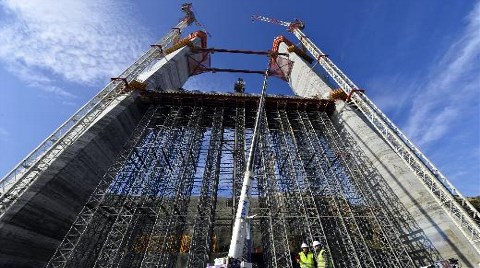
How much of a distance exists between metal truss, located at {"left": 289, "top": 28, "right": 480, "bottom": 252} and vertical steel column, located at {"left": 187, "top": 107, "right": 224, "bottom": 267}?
12368 mm

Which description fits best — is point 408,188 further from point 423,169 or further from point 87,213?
point 87,213

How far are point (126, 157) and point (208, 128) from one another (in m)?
9.81

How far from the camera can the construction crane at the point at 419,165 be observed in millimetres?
16344

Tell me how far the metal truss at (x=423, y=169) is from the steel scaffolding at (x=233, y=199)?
2.37 metres

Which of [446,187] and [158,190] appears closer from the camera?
[446,187]

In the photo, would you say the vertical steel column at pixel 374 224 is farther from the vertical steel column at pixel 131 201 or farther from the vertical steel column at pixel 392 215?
the vertical steel column at pixel 131 201

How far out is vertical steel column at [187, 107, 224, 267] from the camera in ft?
62.4

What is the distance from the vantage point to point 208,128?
3145cm

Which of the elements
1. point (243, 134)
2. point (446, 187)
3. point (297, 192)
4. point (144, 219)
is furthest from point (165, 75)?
point (446, 187)

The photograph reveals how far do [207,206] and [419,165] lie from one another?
1357 centimetres

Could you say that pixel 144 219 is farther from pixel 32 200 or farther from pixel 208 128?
pixel 208 128

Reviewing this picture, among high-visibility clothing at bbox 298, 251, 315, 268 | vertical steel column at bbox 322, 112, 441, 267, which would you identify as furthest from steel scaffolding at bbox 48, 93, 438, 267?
high-visibility clothing at bbox 298, 251, 315, 268

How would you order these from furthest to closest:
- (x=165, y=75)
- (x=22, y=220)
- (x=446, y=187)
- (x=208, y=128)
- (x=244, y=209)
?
(x=165, y=75), (x=208, y=128), (x=446, y=187), (x=22, y=220), (x=244, y=209)

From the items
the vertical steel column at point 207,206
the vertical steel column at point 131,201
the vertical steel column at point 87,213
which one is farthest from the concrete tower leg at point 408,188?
the vertical steel column at point 87,213
